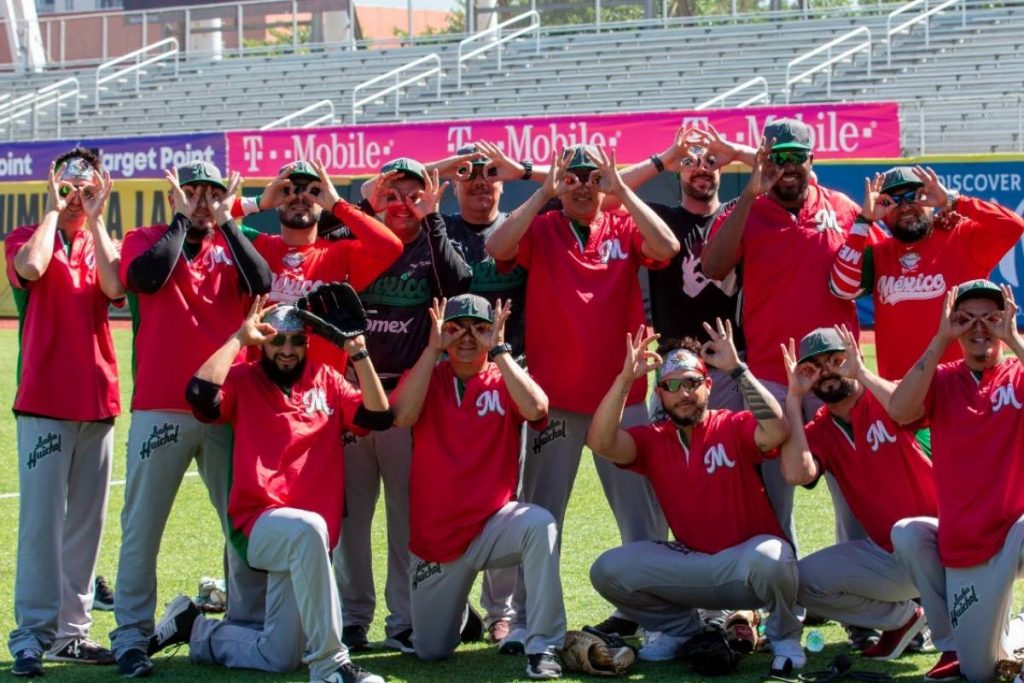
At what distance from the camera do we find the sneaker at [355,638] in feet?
21.5

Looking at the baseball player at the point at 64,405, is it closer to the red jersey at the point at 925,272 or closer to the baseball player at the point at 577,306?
the baseball player at the point at 577,306

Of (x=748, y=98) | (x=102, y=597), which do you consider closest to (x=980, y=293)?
(x=102, y=597)

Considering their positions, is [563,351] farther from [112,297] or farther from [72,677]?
[72,677]

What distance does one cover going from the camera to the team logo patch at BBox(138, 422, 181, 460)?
6.25 m

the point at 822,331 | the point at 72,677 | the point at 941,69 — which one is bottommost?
the point at 72,677

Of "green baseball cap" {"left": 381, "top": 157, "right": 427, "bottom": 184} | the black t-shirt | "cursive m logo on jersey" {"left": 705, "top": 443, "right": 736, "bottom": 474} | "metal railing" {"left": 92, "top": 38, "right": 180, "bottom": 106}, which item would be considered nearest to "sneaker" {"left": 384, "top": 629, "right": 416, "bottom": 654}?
"cursive m logo on jersey" {"left": 705, "top": 443, "right": 736, "bottom": 474}

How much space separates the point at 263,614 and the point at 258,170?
2016 centimetres

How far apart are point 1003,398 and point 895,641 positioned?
120 centimetres

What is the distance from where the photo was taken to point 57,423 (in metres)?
6.32

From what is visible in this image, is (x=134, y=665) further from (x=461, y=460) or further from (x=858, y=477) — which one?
(x=858, y=477)

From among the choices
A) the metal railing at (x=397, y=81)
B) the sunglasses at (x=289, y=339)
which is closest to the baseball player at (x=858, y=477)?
the sunglasses at (x=289, y=339)

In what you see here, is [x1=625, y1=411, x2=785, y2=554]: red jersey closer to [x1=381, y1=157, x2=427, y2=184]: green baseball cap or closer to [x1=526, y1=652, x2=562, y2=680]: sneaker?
[x1=526, y1=652, x2=562, y2=680]: sneaker

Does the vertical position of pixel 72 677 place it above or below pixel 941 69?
below

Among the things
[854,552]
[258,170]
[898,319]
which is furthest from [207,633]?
[258,170]
